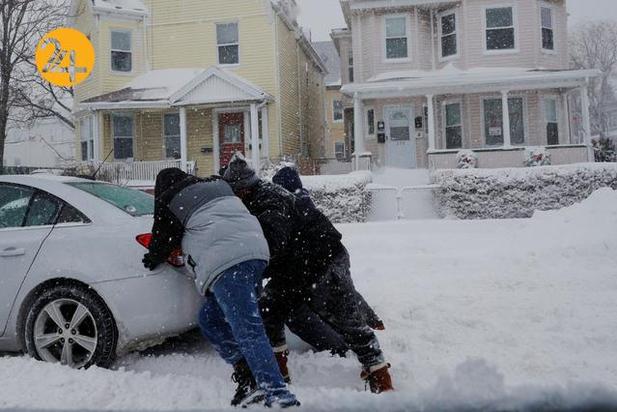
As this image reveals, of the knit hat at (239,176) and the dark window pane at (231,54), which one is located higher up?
the dark window pane at (231,54)

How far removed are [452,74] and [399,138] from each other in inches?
119

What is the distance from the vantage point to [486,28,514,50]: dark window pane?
1980 cm

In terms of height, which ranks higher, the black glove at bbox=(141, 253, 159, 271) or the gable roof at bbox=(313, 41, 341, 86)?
the gable roof at bbox=(313, 41, 341, 86)

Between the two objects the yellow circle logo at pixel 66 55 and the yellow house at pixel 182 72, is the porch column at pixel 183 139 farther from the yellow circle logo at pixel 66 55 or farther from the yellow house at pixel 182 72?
the yellow circle logo at pixel 66 55

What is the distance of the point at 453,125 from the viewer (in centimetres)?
2017

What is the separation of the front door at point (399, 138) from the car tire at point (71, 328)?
681 inches

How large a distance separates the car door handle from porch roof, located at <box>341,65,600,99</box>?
51.9 ft

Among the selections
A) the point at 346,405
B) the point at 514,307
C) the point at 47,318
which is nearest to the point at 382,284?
the point at 514,307

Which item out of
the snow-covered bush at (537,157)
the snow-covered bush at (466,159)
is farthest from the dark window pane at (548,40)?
the snow-covered bush at (466,159)

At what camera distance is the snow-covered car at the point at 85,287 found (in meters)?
3.79

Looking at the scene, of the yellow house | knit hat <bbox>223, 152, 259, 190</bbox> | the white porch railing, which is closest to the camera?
knit hat <bbox>223, 152, 259, 190</bbox>

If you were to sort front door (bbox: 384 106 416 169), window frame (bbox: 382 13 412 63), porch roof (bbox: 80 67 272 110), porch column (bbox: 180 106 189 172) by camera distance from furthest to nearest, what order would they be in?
1. window frame (bbox: 382 13 412 63)
2. front door (bbox: 384 106 416 169)
3. porch column (bbox: 180 106 189 172)
4. porch roof (bbox: 80 67 272 110)

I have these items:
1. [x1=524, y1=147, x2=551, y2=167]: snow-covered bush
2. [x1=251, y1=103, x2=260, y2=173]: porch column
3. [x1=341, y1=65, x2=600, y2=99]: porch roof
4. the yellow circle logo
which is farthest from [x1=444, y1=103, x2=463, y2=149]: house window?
the yellow circle logo

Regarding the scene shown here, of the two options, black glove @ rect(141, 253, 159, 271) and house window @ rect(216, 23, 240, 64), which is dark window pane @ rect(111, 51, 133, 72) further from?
black glove @ rect(141, 253, 159, 271)
